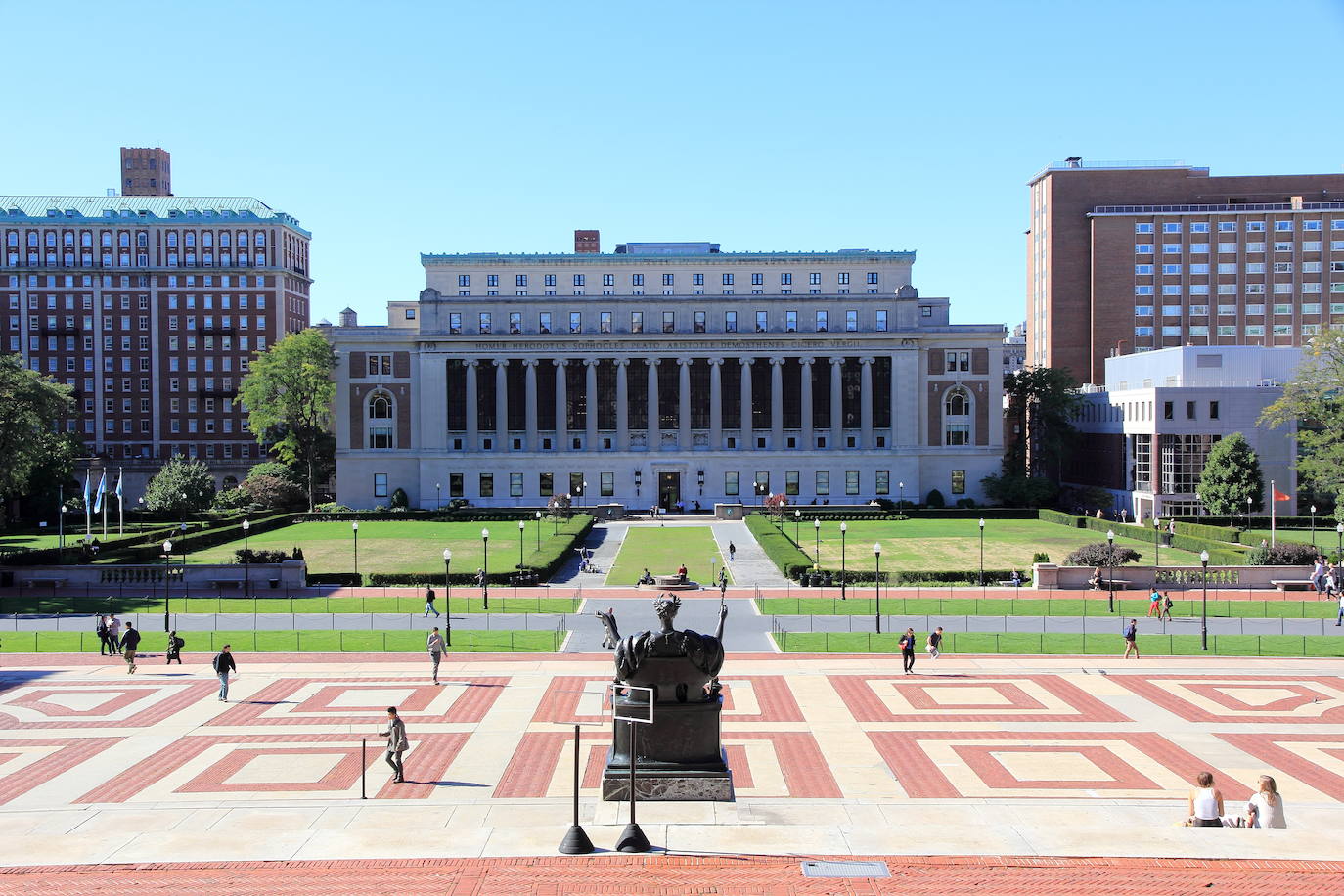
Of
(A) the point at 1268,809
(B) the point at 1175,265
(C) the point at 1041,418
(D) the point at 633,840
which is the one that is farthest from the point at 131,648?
(B) the point at 1175,265

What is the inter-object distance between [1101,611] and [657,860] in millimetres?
38045

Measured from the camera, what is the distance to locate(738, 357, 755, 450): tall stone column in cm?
11062

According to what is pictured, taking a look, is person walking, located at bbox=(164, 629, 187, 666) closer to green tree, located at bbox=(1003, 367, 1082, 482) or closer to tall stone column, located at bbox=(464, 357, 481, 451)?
tall stone column, located at bbox=(464, 357, 481, 451)

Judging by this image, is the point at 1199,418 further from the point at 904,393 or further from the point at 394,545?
the point at 394,545

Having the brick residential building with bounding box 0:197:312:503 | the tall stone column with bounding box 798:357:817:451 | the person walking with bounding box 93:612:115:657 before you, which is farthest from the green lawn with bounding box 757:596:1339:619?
the brick residential building with bounding box 0:197:312:503

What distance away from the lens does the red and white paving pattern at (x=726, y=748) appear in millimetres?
20281

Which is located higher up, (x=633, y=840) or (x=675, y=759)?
(x=675, y=759)

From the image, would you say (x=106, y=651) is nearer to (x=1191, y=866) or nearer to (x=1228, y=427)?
(x=1191, y=866)

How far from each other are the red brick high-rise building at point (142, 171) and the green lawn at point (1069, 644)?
486 ft

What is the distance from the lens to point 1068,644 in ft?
139

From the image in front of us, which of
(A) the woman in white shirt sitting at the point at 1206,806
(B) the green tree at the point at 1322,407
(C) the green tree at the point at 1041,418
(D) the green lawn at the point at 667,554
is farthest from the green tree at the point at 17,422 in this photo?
(C) the green tree at the point at 1041,418

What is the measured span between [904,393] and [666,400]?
22.6m

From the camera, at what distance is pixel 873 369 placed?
11125 centimetres

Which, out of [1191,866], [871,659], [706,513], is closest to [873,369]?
[706,513]
